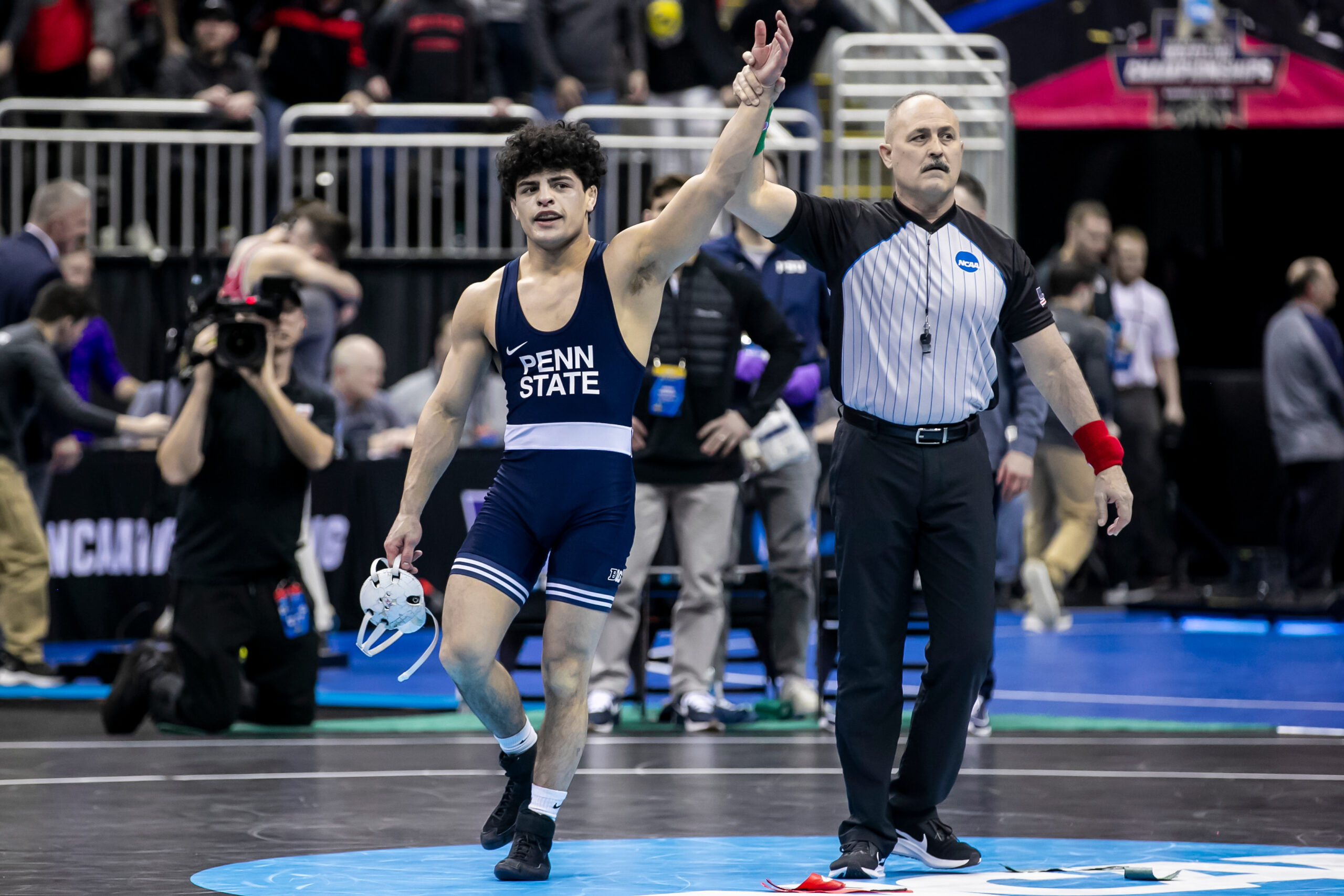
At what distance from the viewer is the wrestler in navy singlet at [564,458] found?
5.38 metres

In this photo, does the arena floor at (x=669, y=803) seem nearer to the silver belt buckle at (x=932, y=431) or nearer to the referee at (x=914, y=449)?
the referee at (x=914, y=449)

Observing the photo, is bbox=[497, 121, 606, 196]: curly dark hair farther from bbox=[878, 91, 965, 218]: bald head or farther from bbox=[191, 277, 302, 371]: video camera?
bbox=[191, 277, 302, 371]: video camera

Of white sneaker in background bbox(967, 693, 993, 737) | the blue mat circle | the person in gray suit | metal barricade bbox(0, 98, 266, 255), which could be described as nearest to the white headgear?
the blue mat circle

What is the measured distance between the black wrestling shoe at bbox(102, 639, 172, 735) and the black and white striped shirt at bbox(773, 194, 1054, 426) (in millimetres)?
4031

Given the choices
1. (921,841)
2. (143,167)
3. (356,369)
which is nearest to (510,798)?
(921,841)

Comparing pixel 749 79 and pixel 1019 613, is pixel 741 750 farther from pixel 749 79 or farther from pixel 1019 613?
pixel 1019 613

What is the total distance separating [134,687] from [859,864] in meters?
4.25

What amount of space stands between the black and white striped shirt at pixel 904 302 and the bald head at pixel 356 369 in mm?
6822

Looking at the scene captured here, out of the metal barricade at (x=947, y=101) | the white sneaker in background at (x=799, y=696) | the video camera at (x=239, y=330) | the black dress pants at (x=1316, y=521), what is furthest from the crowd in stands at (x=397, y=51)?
the white sneaker in background at (x=799, y=696)

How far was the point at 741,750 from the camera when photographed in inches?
305

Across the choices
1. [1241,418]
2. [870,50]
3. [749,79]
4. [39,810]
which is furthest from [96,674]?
[1241,418]

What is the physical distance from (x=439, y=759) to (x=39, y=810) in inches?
69.5

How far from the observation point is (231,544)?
8117mm

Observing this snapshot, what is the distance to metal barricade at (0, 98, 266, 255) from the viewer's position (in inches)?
499
